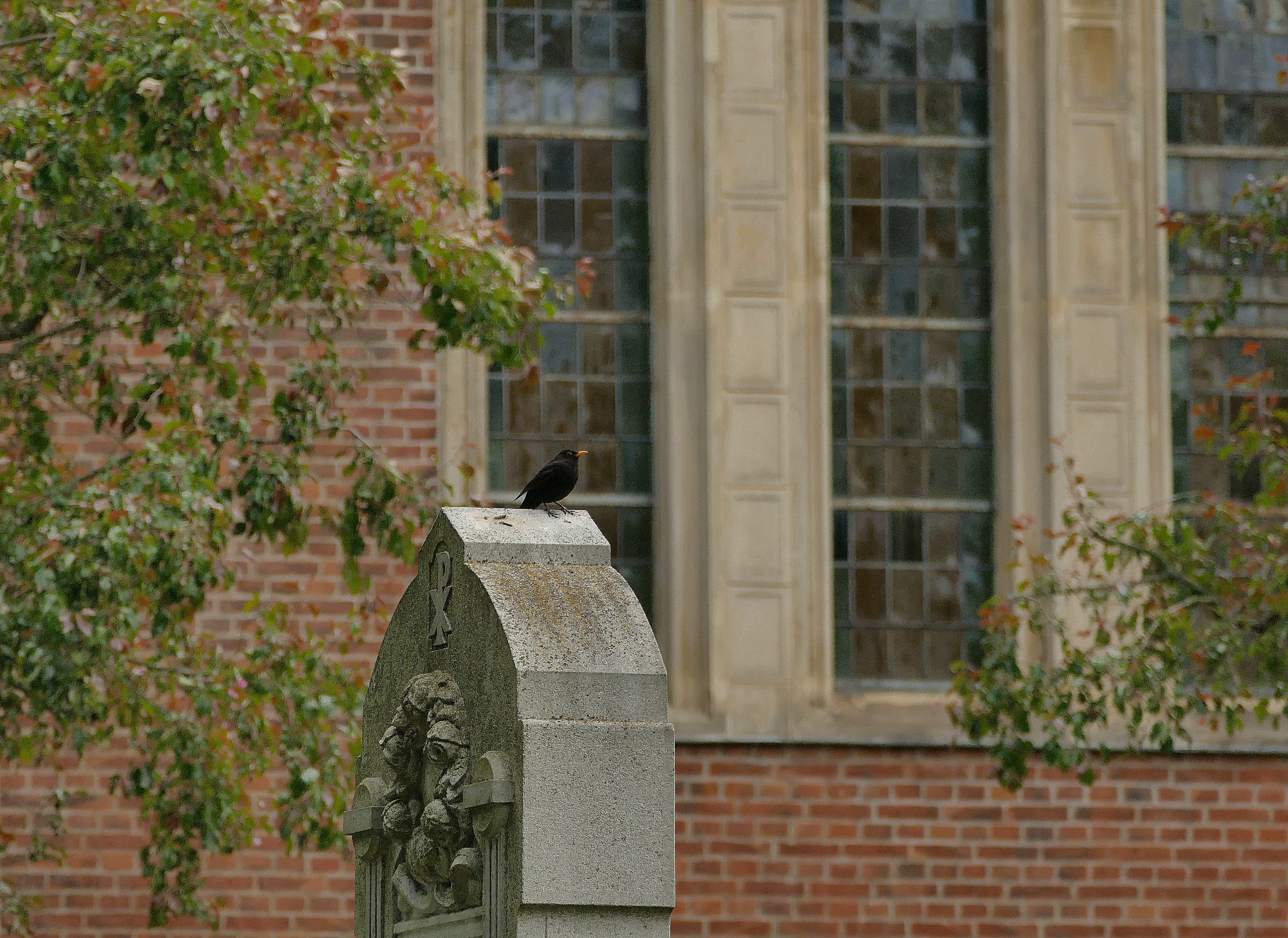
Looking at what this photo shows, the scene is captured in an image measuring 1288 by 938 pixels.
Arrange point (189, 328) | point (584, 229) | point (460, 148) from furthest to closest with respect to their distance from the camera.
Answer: point (584, 229) → point (460, 148) → point (189, 328)

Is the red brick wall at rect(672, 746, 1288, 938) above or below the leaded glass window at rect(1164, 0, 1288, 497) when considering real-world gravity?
below

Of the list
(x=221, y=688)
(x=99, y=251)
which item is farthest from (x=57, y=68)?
(x=221, y=688)

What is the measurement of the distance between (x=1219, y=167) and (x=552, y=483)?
729 cm

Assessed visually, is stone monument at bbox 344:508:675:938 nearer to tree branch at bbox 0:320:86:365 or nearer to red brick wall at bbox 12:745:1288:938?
tree branch at bbox 0:320:86:365

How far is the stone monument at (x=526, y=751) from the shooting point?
212 inches

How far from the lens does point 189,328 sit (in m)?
8.19

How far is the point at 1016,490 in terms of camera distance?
40.0ft

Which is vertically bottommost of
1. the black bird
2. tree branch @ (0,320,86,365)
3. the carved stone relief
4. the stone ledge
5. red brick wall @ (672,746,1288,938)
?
red brick wall @ (672,746,1288,938)

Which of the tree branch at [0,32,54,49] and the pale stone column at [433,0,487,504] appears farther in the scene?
the pale stone column at [433,0,487,504]

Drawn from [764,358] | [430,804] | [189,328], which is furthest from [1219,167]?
[430,804]

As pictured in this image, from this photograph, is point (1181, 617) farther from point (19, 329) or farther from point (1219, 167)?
point (1219, 167)

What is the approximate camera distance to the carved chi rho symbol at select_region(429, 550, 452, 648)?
6.09 meters

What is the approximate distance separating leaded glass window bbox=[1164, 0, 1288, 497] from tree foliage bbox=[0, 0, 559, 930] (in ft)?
15.9

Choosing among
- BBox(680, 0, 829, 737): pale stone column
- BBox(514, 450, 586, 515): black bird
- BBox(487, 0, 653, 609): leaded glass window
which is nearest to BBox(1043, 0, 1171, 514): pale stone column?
BBox(680, 0, 829, 737): pale stone column
